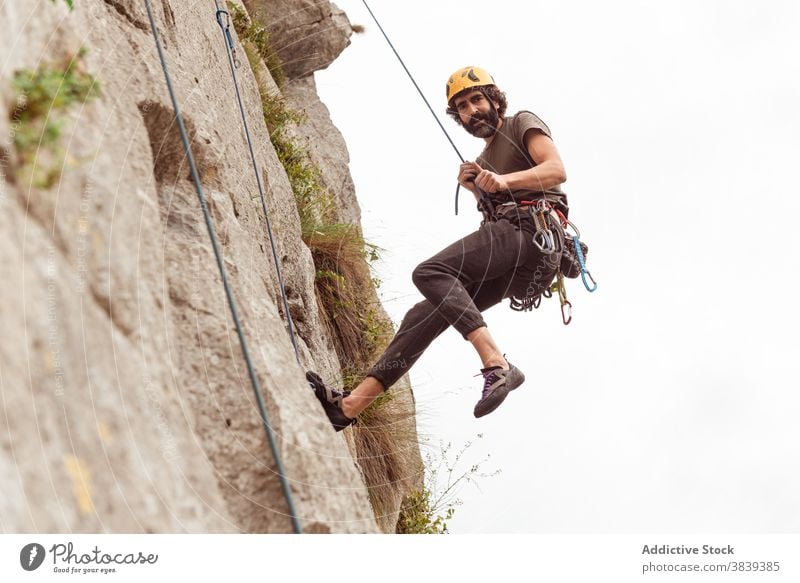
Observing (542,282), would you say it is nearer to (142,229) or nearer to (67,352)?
(142,229)

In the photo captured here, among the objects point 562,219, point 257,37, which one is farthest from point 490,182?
point 257,37

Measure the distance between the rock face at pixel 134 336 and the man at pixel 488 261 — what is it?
3.16ft

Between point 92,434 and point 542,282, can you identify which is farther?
point 542,282

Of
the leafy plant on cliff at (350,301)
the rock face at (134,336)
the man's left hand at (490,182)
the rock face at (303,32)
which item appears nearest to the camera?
the rock face at (134,336)

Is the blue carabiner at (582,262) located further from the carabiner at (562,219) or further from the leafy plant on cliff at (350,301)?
the leafy plant on cliff at (350,301)

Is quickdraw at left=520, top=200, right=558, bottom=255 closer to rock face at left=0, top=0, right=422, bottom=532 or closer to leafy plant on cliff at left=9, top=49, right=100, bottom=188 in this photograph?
rock face at left=0, top=0, right=422, bottom=532

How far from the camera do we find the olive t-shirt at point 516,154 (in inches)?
188

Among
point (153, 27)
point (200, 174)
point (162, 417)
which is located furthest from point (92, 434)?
point (153, 27)

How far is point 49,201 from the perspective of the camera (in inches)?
96.0

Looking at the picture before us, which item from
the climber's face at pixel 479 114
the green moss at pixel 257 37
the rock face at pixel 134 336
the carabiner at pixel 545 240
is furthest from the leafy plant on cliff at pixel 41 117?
the green moss at pixel 257 37

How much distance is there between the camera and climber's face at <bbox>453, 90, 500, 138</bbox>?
5020mm

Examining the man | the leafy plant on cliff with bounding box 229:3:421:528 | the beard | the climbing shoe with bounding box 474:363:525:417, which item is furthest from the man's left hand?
the leafy plant on cliff with bounding box 229:3:421:528

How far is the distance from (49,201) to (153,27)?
1.67 m

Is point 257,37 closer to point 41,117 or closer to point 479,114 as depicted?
point 479,114
